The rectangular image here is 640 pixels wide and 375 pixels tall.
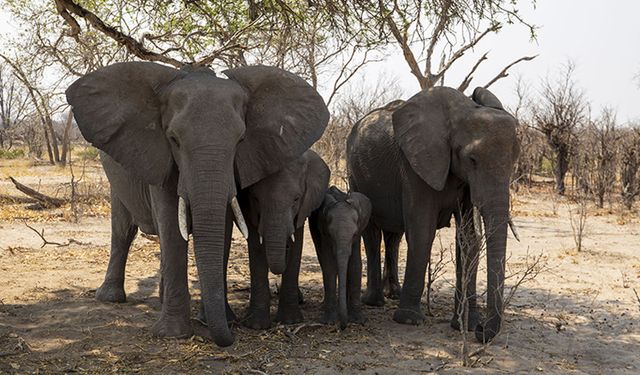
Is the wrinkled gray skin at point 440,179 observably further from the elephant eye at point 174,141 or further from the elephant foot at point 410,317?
the elephant eye at point 174,141

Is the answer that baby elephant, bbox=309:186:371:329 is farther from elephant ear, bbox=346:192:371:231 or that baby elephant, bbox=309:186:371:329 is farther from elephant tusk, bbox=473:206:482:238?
elephant tusk, bbox=473:206:482:238

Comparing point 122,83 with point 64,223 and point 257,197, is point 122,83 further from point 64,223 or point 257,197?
point 64,223

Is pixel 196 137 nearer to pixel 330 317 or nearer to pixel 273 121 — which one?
pixel 273 121

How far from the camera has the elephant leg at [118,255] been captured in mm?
6965

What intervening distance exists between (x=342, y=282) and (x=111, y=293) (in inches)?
101

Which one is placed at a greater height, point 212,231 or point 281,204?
point 281,204

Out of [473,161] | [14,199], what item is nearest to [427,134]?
[473,161]

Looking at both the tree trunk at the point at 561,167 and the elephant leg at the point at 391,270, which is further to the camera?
the tree trunk at the point at 561,167

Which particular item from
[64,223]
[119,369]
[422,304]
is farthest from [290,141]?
[64,223]

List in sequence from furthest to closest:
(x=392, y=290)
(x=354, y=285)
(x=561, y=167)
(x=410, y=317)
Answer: (x=561, y=167), (x=392, y=290), (x=410, y=317), (x=354, y=285)

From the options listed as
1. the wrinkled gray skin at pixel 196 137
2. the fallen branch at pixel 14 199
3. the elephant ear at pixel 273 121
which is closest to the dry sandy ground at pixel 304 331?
the wrinkled gray skin at pixel 196 137

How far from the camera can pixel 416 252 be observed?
6.17 metres

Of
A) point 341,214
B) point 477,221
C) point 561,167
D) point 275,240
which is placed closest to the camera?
point 275,240

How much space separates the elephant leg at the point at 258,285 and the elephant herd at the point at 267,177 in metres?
0.01
